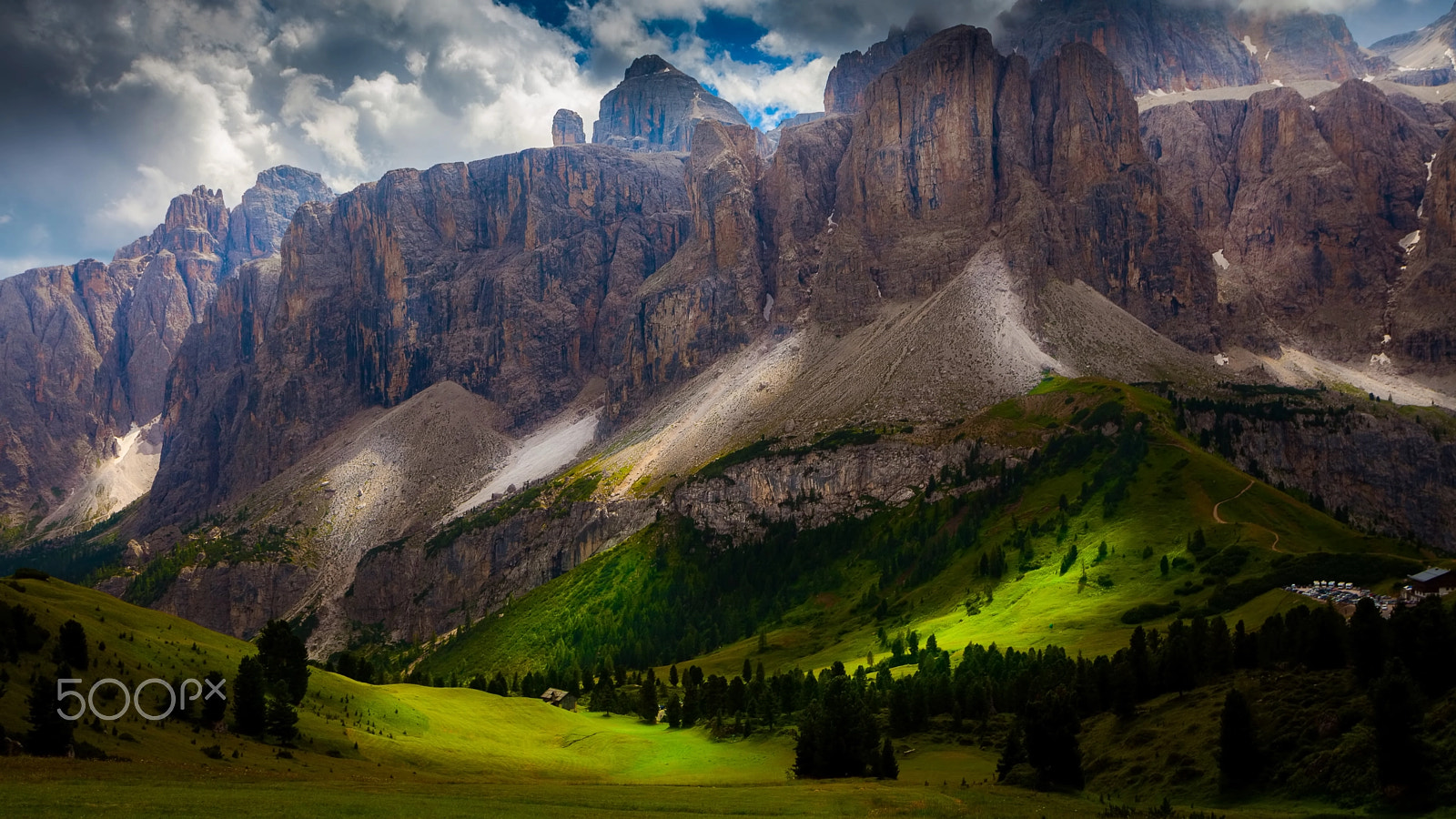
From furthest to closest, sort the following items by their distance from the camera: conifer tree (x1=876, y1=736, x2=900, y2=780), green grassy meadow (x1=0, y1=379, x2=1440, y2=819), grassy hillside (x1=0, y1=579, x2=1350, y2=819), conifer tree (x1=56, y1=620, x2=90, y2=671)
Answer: conifer tree (x1=876, y1=736, x2=900, y2=780) < conifer tree (x1=56, y1=620, x2=90, y2=671) < green grassy meadow (x1=0, y1=379, x2=1440, y2=819) < grassy hillside (x1=0, y1=579, x2=1350, y2=819)

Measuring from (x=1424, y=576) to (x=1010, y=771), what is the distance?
55.1 meters

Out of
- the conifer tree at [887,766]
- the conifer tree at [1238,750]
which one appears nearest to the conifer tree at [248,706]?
the conifer tree at [887,766]

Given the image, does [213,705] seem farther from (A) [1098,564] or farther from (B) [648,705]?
(A) [1098,564]

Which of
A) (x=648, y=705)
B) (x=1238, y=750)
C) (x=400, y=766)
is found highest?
(x=1238, y=750)

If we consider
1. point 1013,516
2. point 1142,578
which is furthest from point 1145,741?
point 1013,516

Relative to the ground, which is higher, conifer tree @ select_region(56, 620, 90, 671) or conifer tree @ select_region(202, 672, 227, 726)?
conifer tree @ select_region(56, 620, 90, 671)

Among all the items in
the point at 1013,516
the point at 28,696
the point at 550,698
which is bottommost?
the point at 550,698

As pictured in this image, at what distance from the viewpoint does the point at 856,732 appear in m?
70.0

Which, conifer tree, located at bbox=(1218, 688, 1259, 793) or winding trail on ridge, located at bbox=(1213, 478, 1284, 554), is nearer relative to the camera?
conifer tree, located at bbox=(1218, 688, 1259, 793)

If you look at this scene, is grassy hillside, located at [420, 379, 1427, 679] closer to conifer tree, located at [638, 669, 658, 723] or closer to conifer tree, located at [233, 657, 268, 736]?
conifer tree, located at [638, 669, 658, 723]

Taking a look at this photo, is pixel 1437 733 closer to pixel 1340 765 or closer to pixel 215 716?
pixel 1340 765

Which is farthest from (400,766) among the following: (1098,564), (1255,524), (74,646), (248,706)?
(1255,524)

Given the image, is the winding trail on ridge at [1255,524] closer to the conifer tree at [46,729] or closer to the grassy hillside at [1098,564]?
the grassy hillside at [1098,564]

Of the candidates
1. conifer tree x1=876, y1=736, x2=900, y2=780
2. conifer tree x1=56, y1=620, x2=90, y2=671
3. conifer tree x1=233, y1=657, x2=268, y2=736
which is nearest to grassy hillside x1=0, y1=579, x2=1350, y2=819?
conifer tree x1=56, y1=620, x2=90, y2=671
